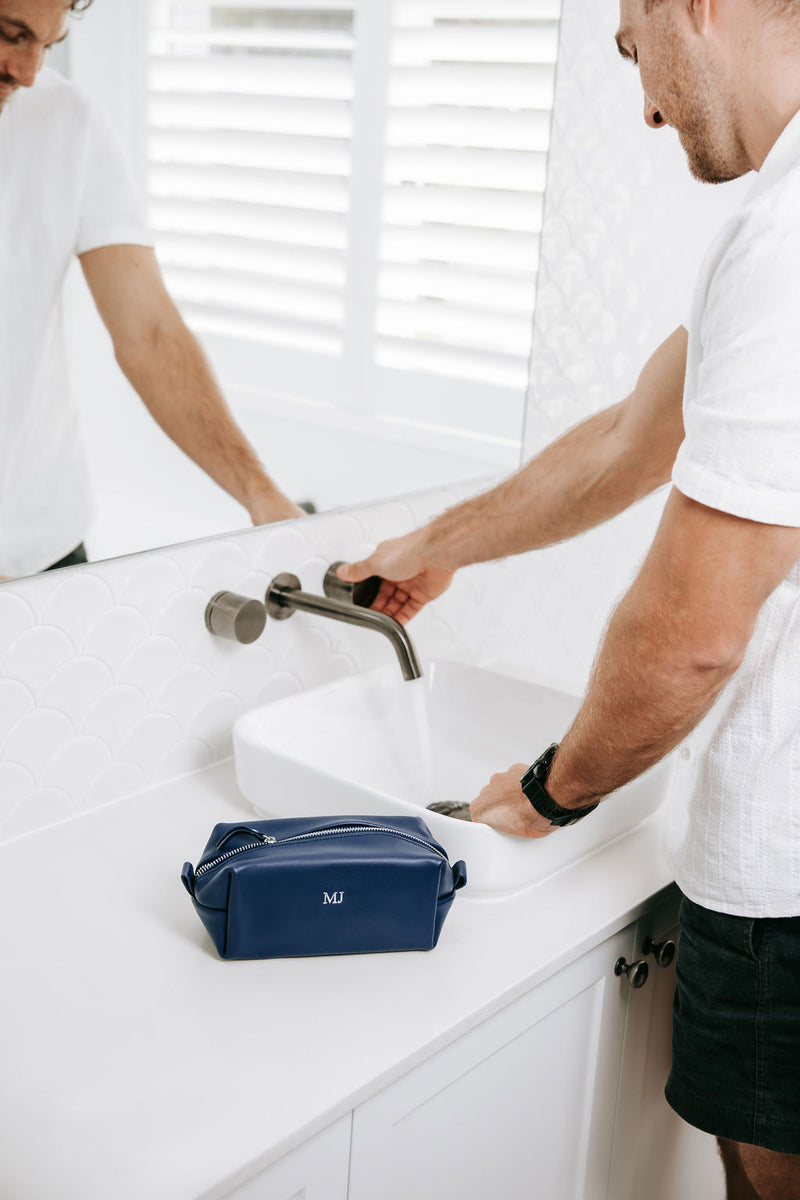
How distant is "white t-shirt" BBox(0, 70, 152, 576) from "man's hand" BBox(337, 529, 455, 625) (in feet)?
1.42

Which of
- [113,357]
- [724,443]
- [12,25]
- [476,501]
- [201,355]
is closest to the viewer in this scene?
[724,443]

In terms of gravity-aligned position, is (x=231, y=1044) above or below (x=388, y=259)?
below

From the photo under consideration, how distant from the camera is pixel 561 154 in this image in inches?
67.9

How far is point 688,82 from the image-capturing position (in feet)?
3.27

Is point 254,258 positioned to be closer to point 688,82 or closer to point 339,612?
point 339,612

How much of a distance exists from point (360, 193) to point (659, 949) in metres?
0.97

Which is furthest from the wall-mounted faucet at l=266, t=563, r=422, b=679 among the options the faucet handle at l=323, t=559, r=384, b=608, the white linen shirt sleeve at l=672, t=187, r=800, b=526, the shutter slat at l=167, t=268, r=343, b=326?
the white linen shirt sleeve at l=672, t=187, r=800, b=526

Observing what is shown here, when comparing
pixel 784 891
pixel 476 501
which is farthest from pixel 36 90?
pixel 784 891

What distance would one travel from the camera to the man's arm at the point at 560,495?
133 cm

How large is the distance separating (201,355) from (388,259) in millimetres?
365

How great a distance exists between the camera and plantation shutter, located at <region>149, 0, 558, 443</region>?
1287 mm

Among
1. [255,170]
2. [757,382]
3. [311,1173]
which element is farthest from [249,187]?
[311,1173]

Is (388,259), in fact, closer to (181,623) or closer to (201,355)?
(201,355)

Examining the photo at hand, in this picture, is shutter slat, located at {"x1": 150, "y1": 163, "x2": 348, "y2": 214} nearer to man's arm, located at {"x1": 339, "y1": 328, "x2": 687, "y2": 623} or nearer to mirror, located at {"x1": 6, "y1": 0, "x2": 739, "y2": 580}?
mirror, located at {"x1": 6, "y1": 0, "x2": 739, "y2": 580}
